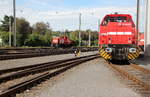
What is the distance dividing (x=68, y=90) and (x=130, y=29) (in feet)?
37.3

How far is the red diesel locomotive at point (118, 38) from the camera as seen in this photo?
1752 cm

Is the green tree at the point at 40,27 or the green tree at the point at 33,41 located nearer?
the green tree at the point at 33,41

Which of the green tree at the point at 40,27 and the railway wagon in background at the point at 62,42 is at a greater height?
the green tree at the point at 40,27

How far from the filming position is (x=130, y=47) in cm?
1755

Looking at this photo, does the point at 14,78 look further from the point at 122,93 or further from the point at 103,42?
the point at 103,42

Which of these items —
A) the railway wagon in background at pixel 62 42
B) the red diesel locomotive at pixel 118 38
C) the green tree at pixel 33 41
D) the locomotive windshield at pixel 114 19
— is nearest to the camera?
the red diesel locomotive at pixel 118 38

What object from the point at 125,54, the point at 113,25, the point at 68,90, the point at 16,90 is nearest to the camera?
the point at 16,90

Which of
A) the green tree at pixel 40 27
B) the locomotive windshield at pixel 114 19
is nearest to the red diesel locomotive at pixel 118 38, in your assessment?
the locomotive windshield at pixel 114 19

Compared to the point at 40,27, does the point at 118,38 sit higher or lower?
lower

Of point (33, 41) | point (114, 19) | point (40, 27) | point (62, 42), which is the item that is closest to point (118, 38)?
point (114, 19)

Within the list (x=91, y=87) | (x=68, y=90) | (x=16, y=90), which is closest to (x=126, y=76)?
(x=91, y=87)

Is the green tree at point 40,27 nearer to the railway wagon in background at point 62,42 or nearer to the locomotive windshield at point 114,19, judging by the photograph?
the railway wagon in background at point 62,42

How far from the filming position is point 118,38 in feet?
60.2

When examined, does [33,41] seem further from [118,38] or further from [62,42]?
[118,38]
